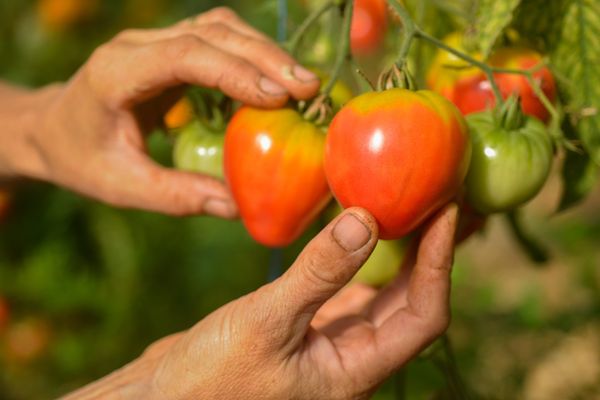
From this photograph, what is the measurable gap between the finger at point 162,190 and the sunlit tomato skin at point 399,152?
294 mm

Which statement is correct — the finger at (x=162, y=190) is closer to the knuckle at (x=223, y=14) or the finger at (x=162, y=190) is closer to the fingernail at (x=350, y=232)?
the knuckle at (x=223, y=14)

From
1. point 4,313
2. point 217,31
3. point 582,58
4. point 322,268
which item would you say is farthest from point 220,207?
point 4,313

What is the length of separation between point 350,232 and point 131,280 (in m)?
1.11

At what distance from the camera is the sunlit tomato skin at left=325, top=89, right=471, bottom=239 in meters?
0.62

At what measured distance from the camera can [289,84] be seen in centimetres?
75

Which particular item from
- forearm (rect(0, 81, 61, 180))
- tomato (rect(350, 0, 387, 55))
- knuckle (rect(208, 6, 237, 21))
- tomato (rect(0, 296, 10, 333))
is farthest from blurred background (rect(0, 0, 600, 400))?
knuckle (rect(208, 6, 237, 21))

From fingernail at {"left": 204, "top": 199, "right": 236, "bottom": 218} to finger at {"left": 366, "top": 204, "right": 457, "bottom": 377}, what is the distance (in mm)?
221

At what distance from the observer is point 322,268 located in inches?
25.7

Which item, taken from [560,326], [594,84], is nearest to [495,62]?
[594,84]

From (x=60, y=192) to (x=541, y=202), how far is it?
164 centimetres

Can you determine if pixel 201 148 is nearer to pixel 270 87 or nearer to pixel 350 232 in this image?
pixel 270 87

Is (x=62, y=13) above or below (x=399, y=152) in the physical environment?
below

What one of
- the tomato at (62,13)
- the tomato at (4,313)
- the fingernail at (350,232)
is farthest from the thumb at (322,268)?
the tomato at (62,13)

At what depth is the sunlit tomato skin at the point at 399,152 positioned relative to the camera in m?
0.62
